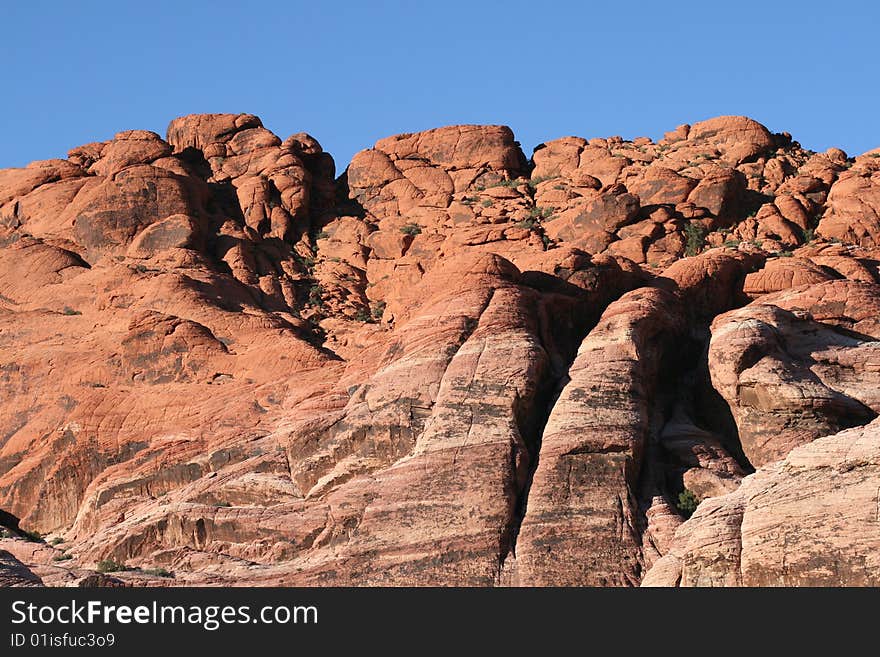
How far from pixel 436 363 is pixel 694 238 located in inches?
873

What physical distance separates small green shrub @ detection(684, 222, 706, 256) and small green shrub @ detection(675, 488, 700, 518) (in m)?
21.9

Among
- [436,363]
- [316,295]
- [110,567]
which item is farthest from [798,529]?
[316,295]

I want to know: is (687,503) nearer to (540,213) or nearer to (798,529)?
(798,529)

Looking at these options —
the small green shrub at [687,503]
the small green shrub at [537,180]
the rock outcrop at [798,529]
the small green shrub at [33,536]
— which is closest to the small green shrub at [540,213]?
the small green shrub at [537,180]

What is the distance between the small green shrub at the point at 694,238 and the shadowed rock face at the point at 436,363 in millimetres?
166

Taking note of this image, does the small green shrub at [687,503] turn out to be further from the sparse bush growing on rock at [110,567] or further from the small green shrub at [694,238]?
the small green shrub at [694,238]

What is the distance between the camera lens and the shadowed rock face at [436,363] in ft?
124

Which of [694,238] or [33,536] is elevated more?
[694,238]

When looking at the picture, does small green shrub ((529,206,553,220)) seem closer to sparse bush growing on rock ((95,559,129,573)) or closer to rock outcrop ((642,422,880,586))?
sparse bush growing on rock ((95,559,129,573))

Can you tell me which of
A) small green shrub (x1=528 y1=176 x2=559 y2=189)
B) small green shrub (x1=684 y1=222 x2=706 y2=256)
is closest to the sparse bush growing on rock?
small green shrub (x1=684 y1=222 x2=706 y2=256)

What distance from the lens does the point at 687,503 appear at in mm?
40531
